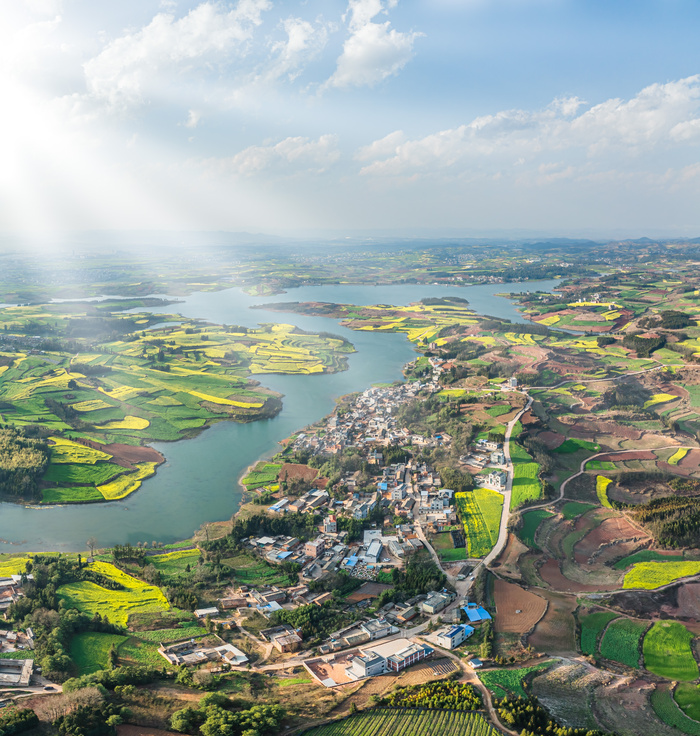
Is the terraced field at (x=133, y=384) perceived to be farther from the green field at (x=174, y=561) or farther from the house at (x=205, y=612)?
the house at (x=205, y=612)

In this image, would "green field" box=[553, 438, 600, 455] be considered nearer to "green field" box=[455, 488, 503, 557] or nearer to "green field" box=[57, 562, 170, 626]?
"green field" box=[455, 488, 503, 557]

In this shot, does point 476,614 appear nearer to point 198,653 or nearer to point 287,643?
point 287,643

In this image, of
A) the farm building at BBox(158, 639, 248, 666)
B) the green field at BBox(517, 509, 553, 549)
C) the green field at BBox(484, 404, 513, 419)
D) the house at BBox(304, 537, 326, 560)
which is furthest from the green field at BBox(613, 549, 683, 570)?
the farm building at BBox(158, 639, 248, 666)

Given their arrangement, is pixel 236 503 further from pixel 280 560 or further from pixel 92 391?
pixel 92 391

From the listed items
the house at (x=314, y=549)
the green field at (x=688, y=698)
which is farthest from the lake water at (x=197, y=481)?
the green field at (x=688, y=698)

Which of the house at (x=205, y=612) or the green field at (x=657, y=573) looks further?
the green field at (x=657, y=573)

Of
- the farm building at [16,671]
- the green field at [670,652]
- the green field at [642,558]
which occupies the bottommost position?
the green field at [670,652]

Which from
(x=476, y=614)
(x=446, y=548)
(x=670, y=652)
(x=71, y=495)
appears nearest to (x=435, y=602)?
(x=476, y=614)
